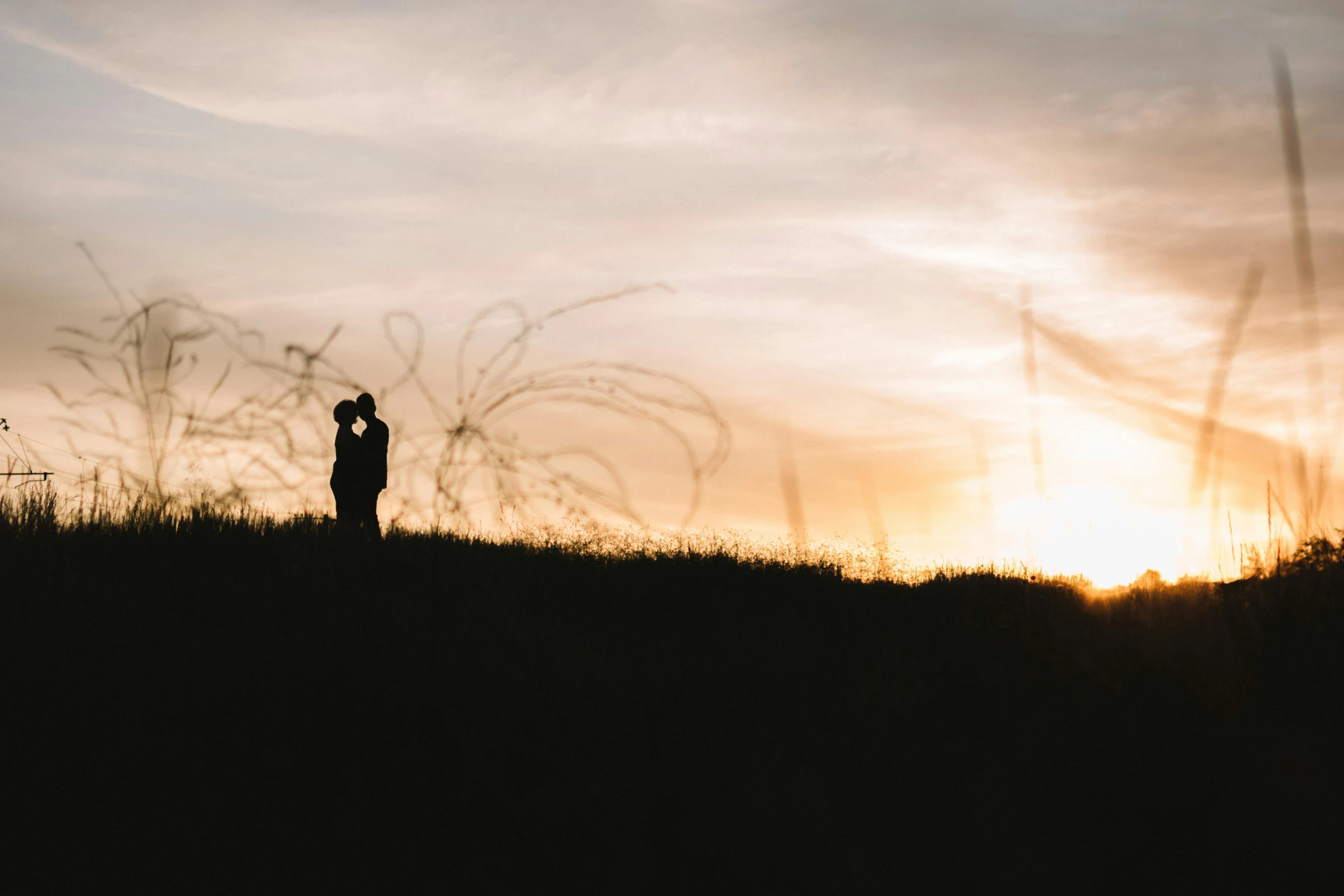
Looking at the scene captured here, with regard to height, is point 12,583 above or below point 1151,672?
above

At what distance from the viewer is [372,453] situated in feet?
24.3

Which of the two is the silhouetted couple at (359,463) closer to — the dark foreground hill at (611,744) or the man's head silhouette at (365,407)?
the man's head silhouette at (365,407)

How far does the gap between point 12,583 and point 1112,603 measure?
6.74 m

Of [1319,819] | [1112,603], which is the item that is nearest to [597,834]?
[1319,819]

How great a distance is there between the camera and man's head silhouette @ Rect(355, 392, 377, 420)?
7.48 meters

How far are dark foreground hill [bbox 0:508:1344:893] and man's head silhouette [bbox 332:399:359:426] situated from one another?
8.34ft

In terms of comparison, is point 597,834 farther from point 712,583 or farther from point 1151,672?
point 712,583

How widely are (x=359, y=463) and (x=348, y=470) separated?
0.38 ft

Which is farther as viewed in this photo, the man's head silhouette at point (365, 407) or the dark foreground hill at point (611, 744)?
the man's head silhouette at point (365, 407)

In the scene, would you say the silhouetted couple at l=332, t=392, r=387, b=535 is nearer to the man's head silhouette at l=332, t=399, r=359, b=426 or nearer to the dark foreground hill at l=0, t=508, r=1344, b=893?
the man's head silhouette at l=332, t=399, r=359, b=426

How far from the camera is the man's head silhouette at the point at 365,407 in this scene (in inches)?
295

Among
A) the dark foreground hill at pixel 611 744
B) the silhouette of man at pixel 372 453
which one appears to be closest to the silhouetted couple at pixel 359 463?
the silhouette of man at pixel 372 453

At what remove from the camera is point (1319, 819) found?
2742mm

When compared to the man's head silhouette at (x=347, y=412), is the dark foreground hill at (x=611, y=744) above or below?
below
